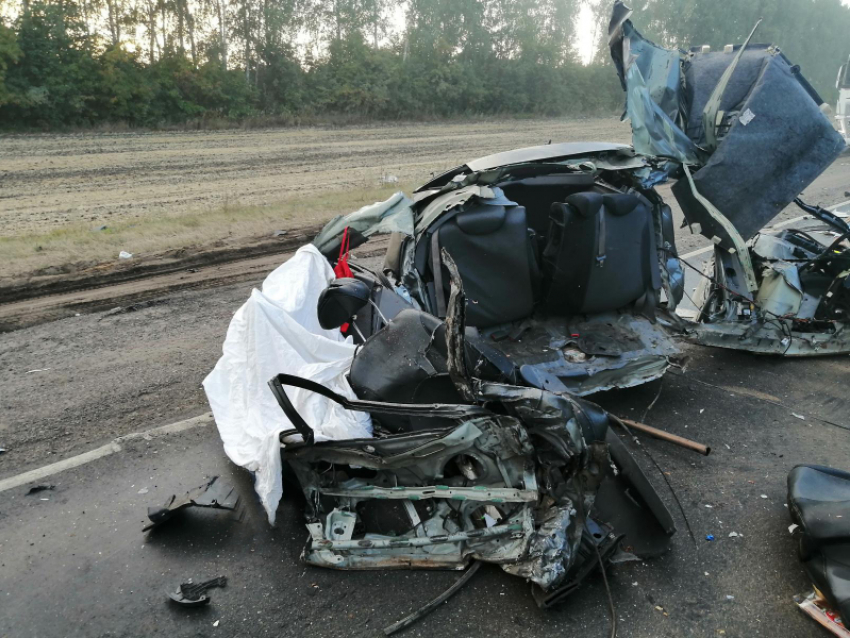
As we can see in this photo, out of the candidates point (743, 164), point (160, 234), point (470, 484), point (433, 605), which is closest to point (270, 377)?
point (470, 484)

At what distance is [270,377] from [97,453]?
139 centimetres

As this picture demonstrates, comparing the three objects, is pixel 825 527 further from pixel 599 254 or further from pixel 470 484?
pixel 599 254

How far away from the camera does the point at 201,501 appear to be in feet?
12.5

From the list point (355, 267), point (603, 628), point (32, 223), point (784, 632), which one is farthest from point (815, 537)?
point (32, 223)

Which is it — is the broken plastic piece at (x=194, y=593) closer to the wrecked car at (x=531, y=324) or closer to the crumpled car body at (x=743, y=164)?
the wrecked car at (x=531, y=324)

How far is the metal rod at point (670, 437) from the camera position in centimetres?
445

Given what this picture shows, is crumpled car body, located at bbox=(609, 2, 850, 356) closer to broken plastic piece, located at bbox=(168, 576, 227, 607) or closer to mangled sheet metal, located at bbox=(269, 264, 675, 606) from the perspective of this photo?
mangled sheet metal, located at bbox=(269, 264, 675, 606)

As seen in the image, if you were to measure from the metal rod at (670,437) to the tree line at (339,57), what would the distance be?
2178 centimetres

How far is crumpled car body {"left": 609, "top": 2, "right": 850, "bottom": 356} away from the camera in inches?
228

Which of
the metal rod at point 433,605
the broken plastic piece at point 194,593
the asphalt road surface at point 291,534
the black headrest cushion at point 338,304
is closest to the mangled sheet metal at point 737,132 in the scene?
the asphalt road surface at point 291,534

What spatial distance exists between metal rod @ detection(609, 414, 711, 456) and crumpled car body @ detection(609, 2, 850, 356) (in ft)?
3.76

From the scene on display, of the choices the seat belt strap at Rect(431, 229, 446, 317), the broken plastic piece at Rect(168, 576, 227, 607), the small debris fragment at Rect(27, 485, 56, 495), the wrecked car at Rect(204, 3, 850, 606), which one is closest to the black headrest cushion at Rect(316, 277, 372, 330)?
the wrecked car at Rect(204, 3, 850, 606)

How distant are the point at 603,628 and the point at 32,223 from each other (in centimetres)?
1096

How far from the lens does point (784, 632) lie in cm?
307
